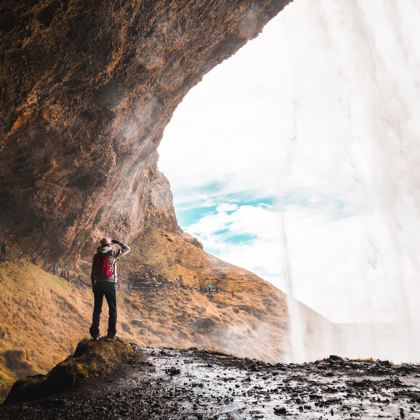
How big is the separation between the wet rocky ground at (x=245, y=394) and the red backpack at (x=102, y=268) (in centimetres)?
276

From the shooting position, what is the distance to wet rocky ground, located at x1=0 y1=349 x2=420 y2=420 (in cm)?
606

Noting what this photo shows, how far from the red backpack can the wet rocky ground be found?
276 cm

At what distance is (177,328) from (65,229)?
1447 cm

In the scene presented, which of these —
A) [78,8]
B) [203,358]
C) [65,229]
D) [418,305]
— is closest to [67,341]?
[65,229]

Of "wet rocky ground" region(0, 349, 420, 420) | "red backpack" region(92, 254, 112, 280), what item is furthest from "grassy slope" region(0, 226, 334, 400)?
"wet rocky ground" region(0, 349, 420, 420)

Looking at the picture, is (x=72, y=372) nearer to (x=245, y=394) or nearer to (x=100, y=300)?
(x=100, y=300)

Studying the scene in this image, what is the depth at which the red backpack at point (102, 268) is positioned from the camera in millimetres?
10969

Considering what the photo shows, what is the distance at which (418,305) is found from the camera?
31.7 meters

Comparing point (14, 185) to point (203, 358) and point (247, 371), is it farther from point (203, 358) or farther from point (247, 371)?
point (247, 371)

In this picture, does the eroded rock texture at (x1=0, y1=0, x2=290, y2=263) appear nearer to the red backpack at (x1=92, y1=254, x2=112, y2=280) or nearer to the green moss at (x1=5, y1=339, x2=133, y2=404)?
the red backpack at (x1=92, y1=254, x2=112, y2=280)

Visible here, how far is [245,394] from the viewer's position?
24.5ft

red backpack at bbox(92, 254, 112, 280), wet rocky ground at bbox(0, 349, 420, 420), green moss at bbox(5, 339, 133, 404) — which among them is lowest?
wet rocky ground at bbox(0, 349, 420, 420)

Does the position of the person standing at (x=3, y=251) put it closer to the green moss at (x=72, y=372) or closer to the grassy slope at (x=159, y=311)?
the grassy slope at (x=159, y=311)

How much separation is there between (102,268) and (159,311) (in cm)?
2414
